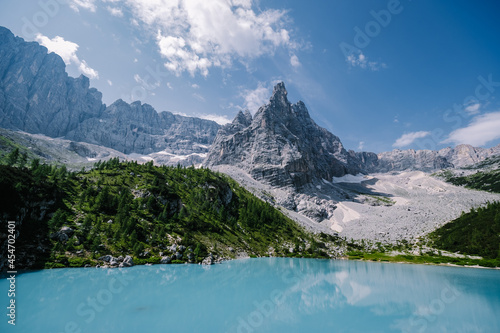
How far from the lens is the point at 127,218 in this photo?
54.7m

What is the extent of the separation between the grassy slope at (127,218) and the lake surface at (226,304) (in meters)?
8.43

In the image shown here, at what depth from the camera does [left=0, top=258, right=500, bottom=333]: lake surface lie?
1977cm

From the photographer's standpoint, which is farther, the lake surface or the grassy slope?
the grassy slope

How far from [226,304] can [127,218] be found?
38.3m

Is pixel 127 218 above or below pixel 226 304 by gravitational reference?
above

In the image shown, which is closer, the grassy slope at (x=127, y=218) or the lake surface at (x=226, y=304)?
the lake surface at (x=226, y=304)

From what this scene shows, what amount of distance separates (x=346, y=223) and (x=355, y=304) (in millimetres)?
145682

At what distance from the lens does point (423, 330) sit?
21.8 metres

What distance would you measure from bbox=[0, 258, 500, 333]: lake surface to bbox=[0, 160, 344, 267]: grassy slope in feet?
27.7

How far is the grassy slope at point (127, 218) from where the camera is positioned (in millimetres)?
41000

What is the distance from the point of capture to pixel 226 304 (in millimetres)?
26359

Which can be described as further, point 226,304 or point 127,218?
point 127,218

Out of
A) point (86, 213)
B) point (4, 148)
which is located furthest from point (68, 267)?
point (4, 148)

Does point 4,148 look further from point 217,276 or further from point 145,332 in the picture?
point 145,332
